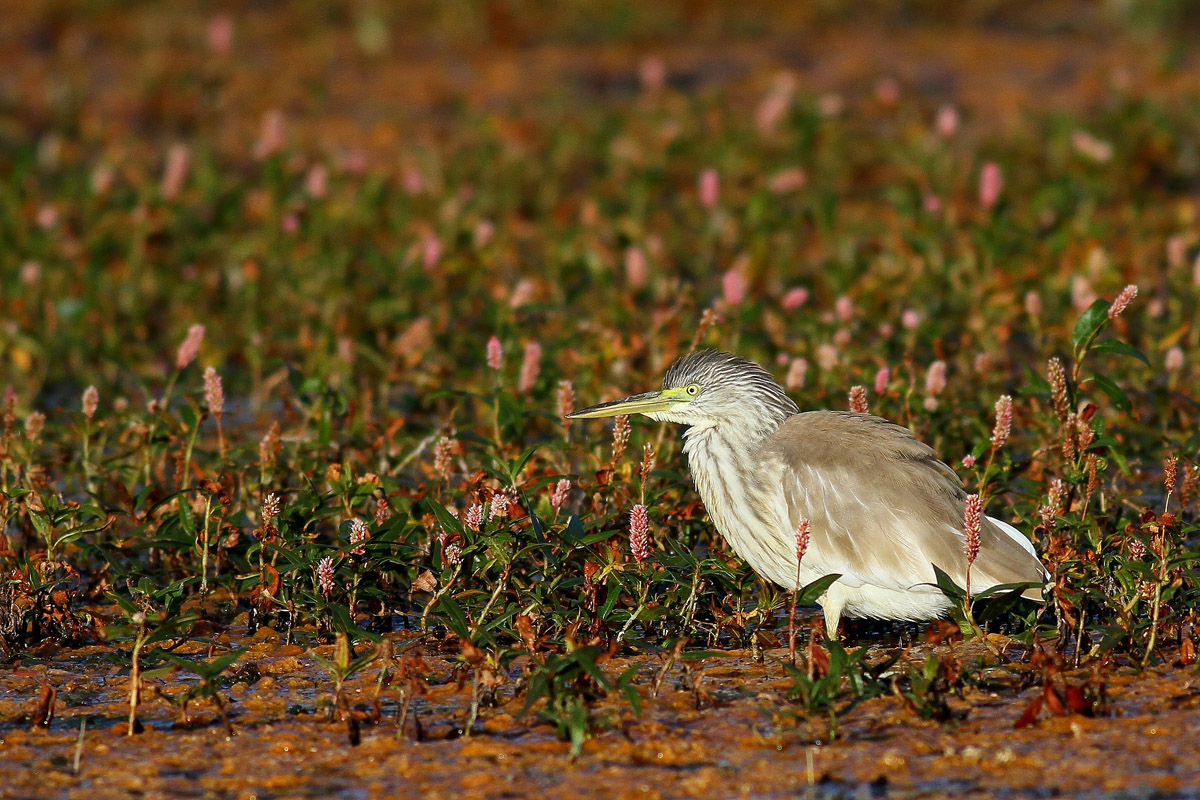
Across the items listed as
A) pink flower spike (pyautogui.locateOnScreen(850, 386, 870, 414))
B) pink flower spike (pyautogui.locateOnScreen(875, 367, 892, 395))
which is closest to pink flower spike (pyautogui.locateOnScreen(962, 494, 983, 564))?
pink flower spike (pyautogui.locateOnScreen(850, 386, 870, 414))

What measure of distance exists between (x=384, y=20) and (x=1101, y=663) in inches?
432

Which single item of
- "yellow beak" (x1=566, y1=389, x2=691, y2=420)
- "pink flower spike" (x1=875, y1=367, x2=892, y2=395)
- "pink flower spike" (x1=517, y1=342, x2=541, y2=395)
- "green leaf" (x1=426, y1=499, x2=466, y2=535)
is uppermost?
"pink flower spike" (x1=517, y1=342, x2=541, y2=395)

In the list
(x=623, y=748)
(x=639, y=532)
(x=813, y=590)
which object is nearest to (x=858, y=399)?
(x=813, y=590)

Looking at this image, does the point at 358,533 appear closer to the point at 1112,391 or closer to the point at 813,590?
the point at 813,590

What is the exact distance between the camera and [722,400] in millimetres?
5906

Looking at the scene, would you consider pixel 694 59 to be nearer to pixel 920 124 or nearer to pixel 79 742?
pixel 920 124

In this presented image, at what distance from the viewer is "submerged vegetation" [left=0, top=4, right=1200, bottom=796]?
505 centimetres

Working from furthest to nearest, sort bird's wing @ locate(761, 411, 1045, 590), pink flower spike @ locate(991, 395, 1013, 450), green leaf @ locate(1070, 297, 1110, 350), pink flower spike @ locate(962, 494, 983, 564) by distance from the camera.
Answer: green leaf @ locate(1070, 297, 1110, 350), pink flower spike @ locate(991, 395, 1013, 450), bird's wing @ locate(761, 411, 1045, 590), pink flower spike @ locate(962, 494, 983, 564)

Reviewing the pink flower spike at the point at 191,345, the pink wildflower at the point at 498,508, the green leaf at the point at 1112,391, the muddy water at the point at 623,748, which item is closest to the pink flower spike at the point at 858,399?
the green leaf at the point at 1112,391

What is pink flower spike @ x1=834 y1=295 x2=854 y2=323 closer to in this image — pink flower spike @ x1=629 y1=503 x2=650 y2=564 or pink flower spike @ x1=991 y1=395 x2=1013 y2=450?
pink flower spike @ x1=991 y1=395 x2=1013 y2=450

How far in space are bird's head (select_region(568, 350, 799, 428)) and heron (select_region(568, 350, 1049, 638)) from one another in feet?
0.12

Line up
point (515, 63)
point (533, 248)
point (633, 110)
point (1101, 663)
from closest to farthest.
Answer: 1. point (1101, 663)
2. point (533, 248)
3. point (633, 110)
4. point (515, 63)

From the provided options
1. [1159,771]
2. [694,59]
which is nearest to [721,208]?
[694,59]

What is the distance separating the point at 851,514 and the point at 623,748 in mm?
1293
